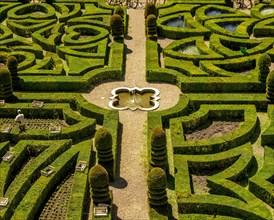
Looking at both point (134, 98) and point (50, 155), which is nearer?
point (50, 155)

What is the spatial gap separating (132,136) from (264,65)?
10994 millimetres

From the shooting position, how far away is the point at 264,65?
3541 centimetres

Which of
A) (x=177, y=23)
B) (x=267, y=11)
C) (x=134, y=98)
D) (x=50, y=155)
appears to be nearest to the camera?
(x=50, y=155)

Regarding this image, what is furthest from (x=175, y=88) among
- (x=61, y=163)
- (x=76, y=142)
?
(x=61, y=163)

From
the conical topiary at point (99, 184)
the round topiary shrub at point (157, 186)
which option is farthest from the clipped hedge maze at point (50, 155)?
the round topiary shrub at point (157, 186)

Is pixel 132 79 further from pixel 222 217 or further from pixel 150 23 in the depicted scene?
pixel 222 217

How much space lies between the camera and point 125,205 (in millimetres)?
26531

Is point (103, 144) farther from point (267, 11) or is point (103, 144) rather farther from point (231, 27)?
point (267, 11)

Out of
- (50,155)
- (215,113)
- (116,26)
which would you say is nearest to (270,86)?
(215,113)

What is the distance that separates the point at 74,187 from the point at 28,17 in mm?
26486

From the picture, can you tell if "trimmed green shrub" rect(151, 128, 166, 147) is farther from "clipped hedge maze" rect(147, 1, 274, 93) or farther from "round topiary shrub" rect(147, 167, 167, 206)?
"clipped hedge maze" rect(147, 1, 274, 93)

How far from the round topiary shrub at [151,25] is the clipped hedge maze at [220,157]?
10.6 meters

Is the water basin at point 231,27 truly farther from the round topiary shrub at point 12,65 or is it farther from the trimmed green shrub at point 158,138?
the trimmed green shrub at point 158,138

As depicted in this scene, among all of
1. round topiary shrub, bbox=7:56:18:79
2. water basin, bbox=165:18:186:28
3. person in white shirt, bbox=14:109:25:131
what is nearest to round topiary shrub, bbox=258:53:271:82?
water basin, bbox=165:18:186:28
